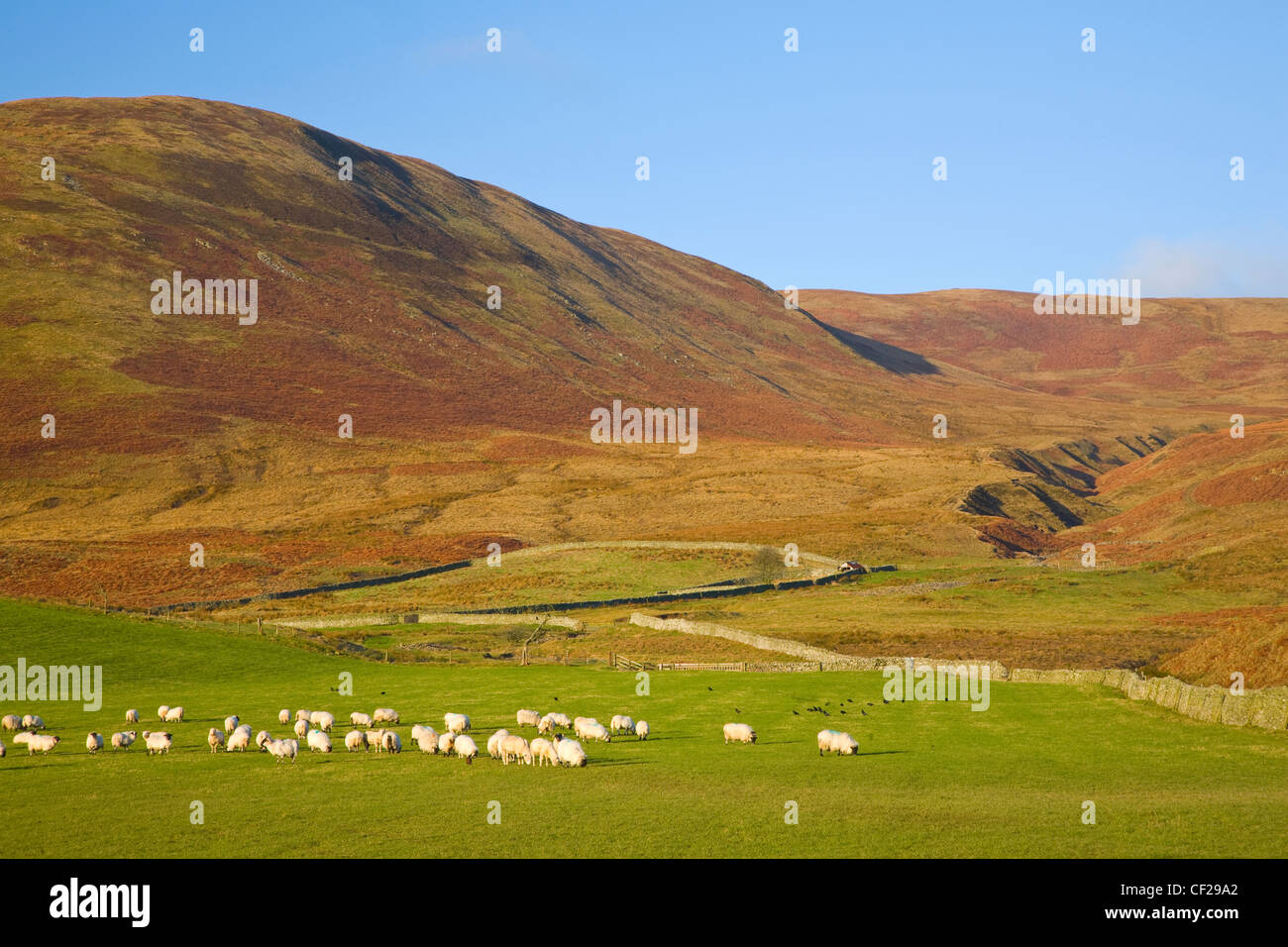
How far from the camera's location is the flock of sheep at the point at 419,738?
2689 centimetres

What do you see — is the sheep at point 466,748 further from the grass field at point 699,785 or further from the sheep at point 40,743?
the sheep at point 40,743

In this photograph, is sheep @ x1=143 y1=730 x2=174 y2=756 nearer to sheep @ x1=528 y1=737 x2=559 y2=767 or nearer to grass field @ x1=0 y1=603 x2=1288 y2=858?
grass field @ x1=0 y1=603 x2=1288 y2=858

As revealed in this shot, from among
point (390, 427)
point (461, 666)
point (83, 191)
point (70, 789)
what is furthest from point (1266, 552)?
point (83, 191)

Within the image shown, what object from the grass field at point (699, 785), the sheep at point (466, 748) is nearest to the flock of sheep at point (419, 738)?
the sheep at point (466, 748)

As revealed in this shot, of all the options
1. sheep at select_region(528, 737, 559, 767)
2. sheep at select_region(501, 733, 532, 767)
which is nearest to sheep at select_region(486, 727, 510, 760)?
sheep at select_region(501, 733, 532, 767)

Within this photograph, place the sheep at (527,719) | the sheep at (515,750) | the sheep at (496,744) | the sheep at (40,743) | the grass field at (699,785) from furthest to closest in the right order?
the sheep at (527,719), the sheep at (40,743), the sheep at (496,744), the sheep at (515,750), the grass field at (699,785)

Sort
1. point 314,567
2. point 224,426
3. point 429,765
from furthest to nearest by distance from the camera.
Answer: point 224,426, point 314,567, point 429,765

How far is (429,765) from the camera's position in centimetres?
2595

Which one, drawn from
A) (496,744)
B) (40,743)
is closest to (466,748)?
(496,744)

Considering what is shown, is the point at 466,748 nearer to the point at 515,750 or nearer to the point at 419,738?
the point at 515,750

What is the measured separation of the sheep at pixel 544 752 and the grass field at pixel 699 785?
130cm

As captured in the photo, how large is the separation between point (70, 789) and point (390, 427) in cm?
14535

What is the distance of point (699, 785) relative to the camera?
22.8m
